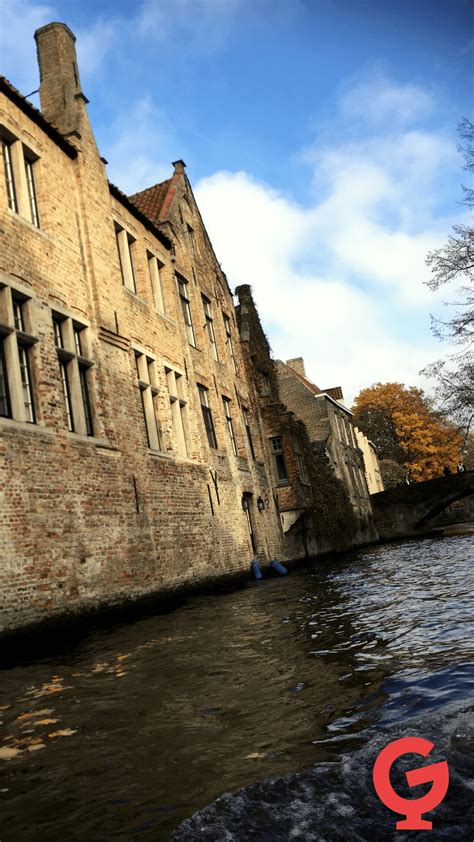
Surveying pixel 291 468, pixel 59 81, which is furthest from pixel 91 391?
pixel 291 468

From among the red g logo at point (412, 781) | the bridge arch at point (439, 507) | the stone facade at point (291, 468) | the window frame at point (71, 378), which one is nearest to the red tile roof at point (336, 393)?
the bridge arch at point (439, 507)

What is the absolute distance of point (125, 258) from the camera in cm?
1436

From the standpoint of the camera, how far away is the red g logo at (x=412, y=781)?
217 cm

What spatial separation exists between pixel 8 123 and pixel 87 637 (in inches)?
320

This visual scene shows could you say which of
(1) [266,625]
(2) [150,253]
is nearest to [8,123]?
(2) [150,253]

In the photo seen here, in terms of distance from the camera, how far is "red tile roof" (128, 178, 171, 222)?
18.0 m

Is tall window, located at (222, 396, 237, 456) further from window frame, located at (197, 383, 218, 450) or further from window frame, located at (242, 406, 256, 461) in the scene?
window frame, located at (197, 383, 218, 450)

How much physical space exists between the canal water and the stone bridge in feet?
104

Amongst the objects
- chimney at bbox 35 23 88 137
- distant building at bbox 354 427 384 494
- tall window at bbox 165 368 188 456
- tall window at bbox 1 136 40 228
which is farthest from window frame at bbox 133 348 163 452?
distant building at bbox 354 427 384 494

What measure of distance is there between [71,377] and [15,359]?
62.4 inches

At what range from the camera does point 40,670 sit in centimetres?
597

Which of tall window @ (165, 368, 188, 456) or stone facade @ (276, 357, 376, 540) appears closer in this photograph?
tall window @ (165, 368, 188, 456)

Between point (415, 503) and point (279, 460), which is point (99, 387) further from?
point (415, 503)

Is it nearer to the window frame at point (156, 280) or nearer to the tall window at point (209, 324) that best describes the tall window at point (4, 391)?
the window frame at point (156, 280)
